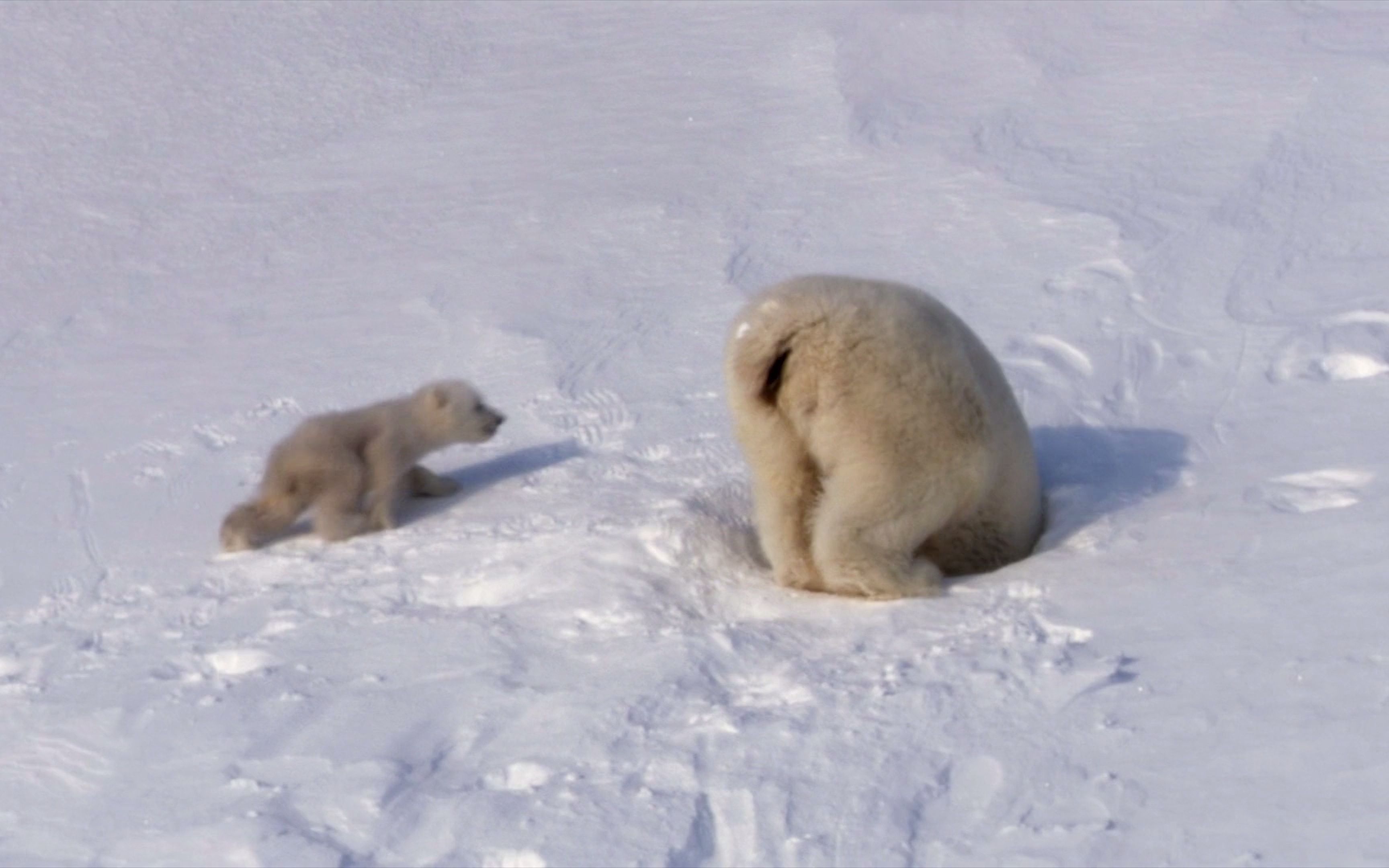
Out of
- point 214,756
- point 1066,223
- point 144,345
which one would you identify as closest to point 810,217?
point 1066,223

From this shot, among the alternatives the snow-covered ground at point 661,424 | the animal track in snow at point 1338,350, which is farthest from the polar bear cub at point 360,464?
the animal track in snow at point 1338,350

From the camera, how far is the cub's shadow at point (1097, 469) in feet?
19.1

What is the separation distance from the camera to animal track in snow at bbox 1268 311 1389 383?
6.57 m

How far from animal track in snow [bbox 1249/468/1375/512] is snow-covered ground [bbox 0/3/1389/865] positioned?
0.03 m

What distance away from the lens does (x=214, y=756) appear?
4652 mm

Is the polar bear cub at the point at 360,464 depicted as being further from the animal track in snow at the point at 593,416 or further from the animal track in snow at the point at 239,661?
the animal track in snow at the point at 239,661

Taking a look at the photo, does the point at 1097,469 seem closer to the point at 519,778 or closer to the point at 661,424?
the point at 661,424

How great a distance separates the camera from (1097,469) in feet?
20.3

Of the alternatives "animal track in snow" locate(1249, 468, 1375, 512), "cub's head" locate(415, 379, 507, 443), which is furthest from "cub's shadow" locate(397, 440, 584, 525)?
"animal track in snow" locate(1249, 468, 1375, 512)

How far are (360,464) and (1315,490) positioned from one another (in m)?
3.26

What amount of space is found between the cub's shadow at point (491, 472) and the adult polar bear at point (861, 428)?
1353mm

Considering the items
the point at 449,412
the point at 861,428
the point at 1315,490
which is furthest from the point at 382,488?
the point at 1315,490

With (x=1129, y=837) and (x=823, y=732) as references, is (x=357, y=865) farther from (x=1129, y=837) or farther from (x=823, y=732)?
(x=1129, y=837)

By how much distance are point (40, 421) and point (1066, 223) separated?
15.3 ft
